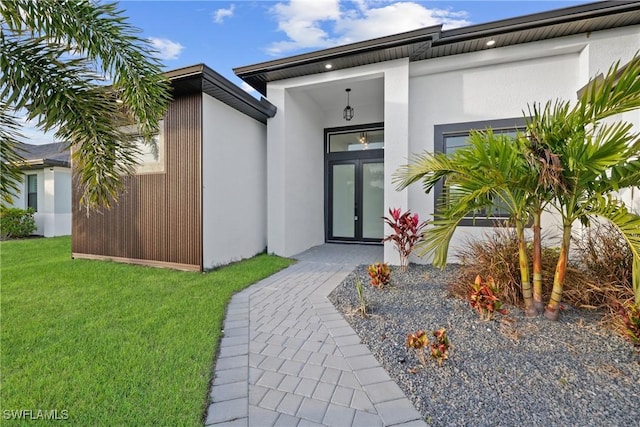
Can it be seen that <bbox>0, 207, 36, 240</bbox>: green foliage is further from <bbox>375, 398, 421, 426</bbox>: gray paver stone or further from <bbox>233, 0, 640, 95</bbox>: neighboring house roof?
<bbox>375, 398, 421, 426</bbox>: gray paver stone

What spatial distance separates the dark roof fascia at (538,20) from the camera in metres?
4.44

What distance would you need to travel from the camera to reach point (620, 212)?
2.32 metres

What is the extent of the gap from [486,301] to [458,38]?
4.70 metres

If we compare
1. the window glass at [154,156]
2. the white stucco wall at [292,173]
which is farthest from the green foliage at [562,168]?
the window glass at [154,156]

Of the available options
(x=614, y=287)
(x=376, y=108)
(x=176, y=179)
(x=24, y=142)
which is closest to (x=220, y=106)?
(x=176, y=179)

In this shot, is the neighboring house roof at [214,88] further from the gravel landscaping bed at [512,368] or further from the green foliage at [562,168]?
the gravel landscaping bed at [512,368]

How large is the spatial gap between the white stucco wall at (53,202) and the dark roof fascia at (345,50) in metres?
9.06

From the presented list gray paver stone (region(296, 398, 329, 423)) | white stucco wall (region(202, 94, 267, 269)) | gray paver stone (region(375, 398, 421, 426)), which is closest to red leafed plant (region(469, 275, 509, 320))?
gray paver stone (region(375, 398, 421, 426))

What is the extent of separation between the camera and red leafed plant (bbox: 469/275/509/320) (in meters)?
2.92

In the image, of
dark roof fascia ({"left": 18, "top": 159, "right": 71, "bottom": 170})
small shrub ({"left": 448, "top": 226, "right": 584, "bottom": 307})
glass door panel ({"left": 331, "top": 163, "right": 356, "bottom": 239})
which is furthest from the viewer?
dark roof fascia ({"left": 18, "top": 159, "right": 71, "bottom": 170})

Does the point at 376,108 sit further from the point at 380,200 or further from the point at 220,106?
the point at 220,106

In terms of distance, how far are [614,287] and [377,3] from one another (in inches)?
237

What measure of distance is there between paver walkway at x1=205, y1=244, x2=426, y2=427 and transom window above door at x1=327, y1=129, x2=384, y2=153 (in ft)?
18.1

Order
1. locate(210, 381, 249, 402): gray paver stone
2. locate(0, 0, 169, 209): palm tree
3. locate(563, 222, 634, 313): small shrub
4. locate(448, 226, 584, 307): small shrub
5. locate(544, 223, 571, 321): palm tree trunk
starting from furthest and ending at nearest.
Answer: locate(448, 226, 584, 307): small shrub, locate(563, 222, 634, 313): small shrub, locate(544, 223, 571, 321): palm tree trunk, locate(0, 0, 169, 209): palm tree, locate(210, 381, 249, 402): gray paver stone
